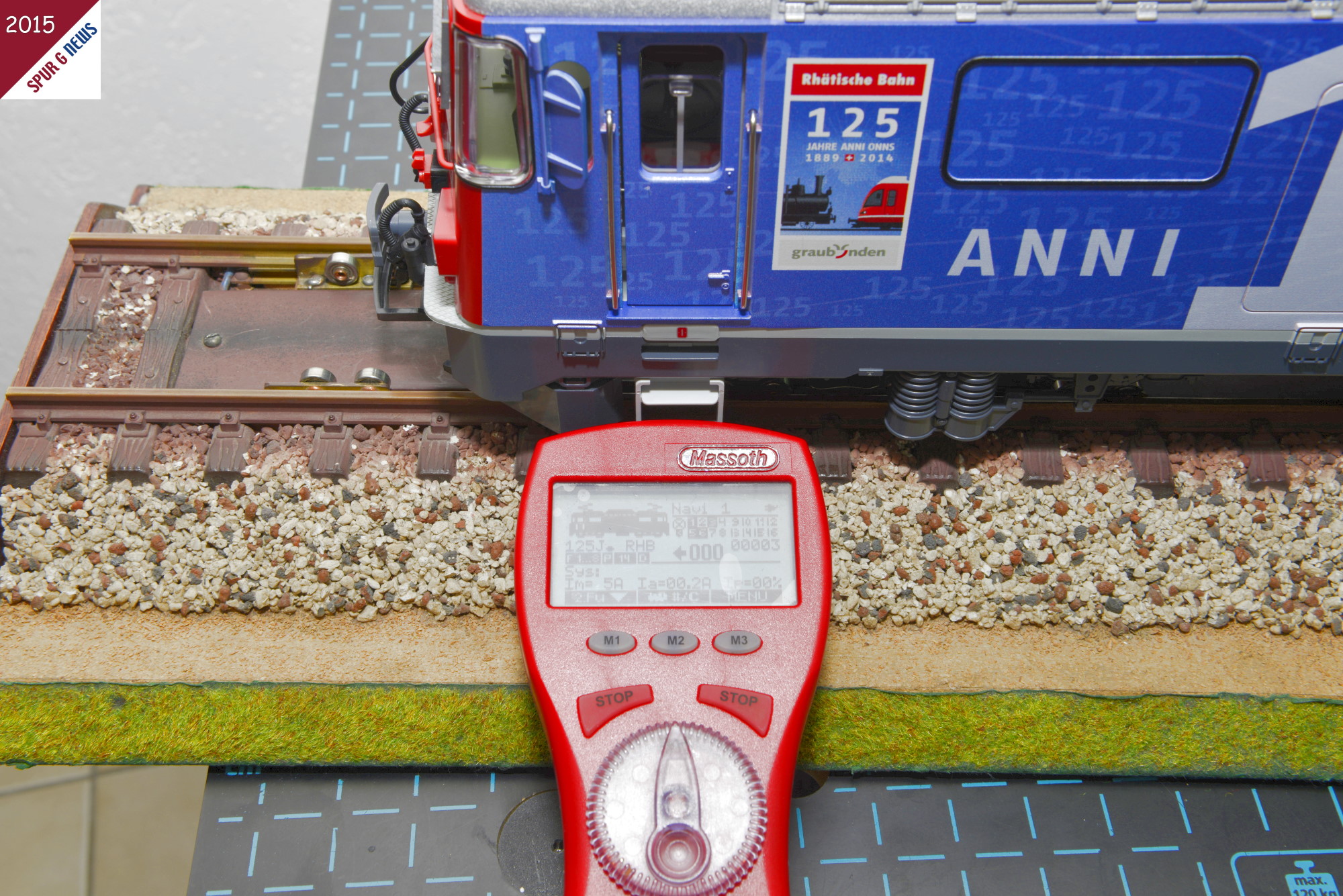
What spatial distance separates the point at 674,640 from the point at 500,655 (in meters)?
1.14

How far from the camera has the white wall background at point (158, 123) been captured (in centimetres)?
732

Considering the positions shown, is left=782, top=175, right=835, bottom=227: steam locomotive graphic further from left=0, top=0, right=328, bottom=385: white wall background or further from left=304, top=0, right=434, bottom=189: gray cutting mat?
left=0, top=0, right=328, bottom=385: white wall background

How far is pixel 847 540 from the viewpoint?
5.09 metres

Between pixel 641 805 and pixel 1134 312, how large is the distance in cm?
269

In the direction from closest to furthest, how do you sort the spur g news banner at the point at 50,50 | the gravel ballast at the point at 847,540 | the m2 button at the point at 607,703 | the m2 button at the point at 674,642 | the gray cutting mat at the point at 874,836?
1. the m2 button at the point at 607,703
2. the m2 button at the point at 674,642
3. the gray cutting mat at the point at 874,836
4. the gravel ballast at the point at 847,540
5. the spur g news banner at the point at 50,50

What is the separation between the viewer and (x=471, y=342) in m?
4.55

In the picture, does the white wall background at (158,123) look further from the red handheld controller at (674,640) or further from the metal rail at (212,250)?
the red handheld controller at (674,640)

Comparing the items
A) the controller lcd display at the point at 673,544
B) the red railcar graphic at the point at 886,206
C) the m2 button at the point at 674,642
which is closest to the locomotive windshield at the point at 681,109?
the red railcar graphic at the point at 886,206

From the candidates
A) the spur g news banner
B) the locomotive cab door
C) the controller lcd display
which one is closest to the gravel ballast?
the controller lcd display

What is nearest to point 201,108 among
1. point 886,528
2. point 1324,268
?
point 886,528

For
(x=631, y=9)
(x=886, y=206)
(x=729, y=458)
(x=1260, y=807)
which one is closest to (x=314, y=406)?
(x=729, y=458)

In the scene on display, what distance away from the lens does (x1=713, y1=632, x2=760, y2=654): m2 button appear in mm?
4074

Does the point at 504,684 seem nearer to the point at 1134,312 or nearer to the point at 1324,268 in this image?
the point at 1134,312

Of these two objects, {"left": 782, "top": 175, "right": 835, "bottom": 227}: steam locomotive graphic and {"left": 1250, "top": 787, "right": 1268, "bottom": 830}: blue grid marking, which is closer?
{"left": 782, "top": 175, "right": 835, "bottom": 227}: steam locomotive graphic
